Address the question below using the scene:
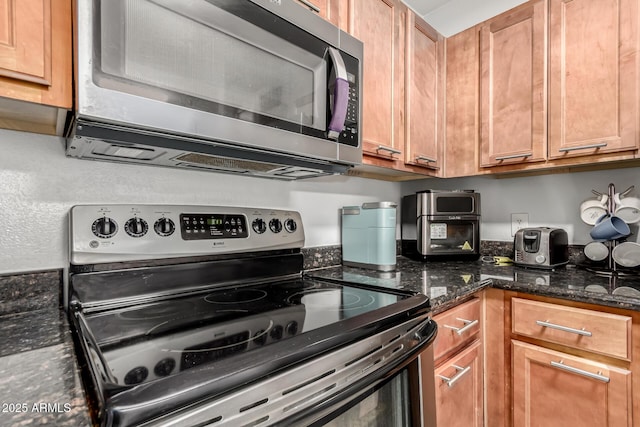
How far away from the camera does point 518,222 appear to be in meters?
1.81

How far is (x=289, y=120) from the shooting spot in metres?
0.94

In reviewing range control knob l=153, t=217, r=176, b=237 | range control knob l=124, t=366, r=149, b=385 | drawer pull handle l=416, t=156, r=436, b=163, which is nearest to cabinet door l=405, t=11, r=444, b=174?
drawer pull handle l=416, t=156, r=436, b=163

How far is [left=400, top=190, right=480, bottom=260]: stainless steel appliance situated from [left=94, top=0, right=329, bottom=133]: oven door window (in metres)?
0.96

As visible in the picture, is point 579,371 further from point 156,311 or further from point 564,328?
point 156,311

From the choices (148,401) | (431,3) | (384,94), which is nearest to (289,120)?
(384,94)

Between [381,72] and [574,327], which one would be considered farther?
[381,72]

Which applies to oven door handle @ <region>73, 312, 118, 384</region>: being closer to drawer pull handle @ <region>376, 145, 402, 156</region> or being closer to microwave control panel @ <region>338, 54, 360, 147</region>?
microwave control panel @ <region>338, 54, 360, 147</region>

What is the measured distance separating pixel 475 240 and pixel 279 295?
1.26 meters

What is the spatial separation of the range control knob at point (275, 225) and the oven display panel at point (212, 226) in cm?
11

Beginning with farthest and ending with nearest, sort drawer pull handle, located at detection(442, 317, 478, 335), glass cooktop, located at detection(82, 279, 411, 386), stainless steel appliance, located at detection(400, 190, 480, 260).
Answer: stainless steel appliance, located at detection(400, 190, 480, 260), drawer pull handle, located at detection(442, 317, 478, 335), glass cooktop, located at detection(82, 279, 411, 386)

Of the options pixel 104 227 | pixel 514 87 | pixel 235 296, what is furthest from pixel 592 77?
pixel 104 227

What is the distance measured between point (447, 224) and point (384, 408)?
1198 mm

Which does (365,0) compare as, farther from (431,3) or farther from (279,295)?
(279,295)

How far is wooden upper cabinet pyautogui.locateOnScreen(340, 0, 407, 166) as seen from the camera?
1.31 m
